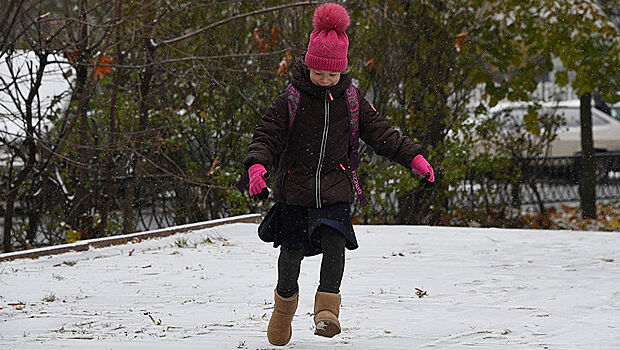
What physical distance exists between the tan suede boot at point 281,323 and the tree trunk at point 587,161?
323 inches

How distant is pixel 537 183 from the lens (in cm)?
1226

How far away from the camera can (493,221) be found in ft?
34.2

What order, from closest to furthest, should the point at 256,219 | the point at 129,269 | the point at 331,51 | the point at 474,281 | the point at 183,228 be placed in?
1. the point at 331,51
2. the point at 474,281
3. the point at 129,269
4. the point at 183,228
5. the point at 256,219

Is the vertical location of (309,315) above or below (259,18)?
below

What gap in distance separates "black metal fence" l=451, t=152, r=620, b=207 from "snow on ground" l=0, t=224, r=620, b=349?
2622mm

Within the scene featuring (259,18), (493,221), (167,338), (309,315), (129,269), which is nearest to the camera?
(167,338)

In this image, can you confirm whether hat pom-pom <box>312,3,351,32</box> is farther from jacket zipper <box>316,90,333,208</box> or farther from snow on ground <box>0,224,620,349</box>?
snow on ground <box>0,224,620,349</box>

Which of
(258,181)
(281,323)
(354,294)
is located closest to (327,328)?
(281,323)

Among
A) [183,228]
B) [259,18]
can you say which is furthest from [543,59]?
[183,228]

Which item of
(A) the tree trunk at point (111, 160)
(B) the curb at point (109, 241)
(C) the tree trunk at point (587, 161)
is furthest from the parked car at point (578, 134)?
(A) the tree trunk at point (111, 160)

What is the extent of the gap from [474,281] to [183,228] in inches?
134

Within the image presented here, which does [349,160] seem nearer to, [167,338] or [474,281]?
[167,338]

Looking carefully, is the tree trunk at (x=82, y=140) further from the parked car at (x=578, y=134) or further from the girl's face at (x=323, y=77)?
the parked car at (x=578, y=134)

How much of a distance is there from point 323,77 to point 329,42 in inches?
5.9
